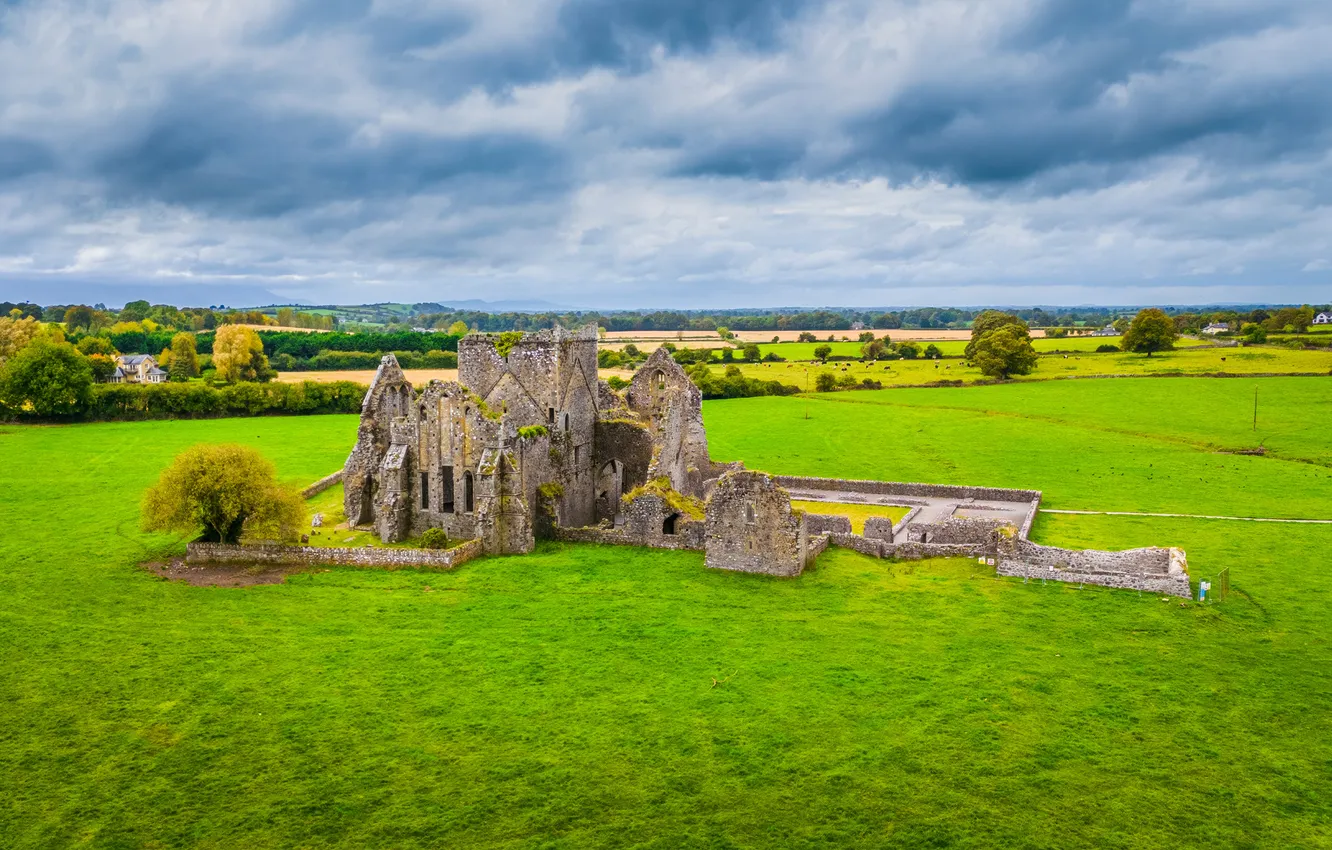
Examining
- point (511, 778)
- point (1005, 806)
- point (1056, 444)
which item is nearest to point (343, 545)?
point (511, 778)

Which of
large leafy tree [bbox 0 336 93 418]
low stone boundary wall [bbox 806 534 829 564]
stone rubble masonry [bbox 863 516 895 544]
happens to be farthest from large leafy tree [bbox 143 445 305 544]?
large leafy tree [bbox 0 336 93 418]

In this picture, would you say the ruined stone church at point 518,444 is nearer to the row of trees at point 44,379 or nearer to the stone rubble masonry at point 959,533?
the stone rubble masonry at point 959,533

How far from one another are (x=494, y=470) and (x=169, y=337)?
117181 millimetres

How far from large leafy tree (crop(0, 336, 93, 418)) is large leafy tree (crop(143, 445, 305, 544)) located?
160ft

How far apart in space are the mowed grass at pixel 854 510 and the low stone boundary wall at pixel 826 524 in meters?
3.89

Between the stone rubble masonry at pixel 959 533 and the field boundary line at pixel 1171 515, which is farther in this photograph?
the field boundary line at pixel 1171 515

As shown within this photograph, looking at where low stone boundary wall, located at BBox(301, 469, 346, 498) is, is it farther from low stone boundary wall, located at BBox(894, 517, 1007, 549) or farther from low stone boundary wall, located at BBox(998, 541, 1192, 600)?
low stone boundary wall, located at BBox(998, 541, 1192, 600)

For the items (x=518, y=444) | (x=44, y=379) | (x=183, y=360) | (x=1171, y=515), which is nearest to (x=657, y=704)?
(x=518, y=444)

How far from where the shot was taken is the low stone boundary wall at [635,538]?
109ft

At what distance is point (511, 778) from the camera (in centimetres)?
1734

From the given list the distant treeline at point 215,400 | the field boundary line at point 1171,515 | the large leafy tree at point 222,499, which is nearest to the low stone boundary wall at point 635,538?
the large leafy tree at point 222,499

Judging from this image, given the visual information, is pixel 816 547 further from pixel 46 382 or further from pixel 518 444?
pixel 46 382

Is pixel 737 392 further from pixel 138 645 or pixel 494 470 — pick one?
pixel 138 645

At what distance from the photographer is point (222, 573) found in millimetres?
30312
